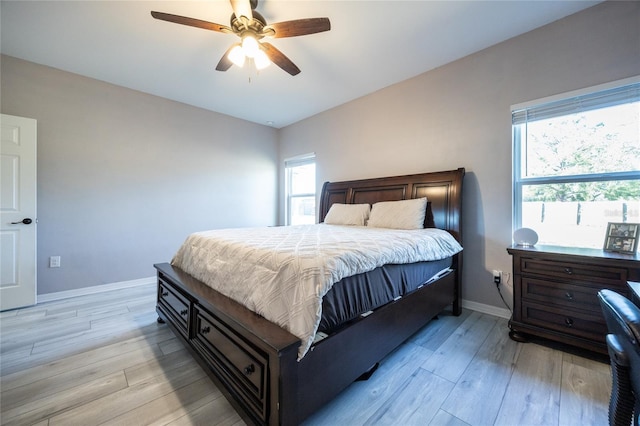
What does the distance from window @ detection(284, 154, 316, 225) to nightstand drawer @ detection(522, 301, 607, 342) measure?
10.7 feet

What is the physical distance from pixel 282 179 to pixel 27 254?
143 inches

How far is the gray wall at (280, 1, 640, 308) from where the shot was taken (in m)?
2.04

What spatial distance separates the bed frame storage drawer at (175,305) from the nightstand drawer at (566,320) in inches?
103

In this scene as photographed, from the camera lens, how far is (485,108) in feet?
8.54

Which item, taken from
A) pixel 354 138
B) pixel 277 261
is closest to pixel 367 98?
pixel 354 138

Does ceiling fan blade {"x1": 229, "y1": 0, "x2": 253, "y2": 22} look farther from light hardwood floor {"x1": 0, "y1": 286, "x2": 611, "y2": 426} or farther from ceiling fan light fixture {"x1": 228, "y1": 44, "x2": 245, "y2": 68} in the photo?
light hardwood floor {"x1": 0, "y1": 286, "x2": 611, "y2": 426}

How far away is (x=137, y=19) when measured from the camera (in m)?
2.21

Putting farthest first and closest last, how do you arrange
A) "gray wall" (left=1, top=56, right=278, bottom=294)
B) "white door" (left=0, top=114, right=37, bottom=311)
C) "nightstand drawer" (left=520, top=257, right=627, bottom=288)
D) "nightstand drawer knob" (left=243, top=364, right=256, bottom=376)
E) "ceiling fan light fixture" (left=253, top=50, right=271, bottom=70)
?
"gray wall" (left=1, top=56, right=278, bottom=294) < "white door" (left=0, top=114, right=37, bottom=311) < "ceiling fan light fixture" (left=253, top=50, right=271, bottom=70) < "nightstand drawer" (left=520, top=257, right=627, bottom=288) < "nightstand drawer knob" (left=243, top=364, right=256, bottom=376)

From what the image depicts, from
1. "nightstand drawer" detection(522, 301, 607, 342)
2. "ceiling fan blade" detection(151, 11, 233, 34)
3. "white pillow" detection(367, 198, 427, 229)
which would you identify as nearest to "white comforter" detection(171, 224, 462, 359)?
"white pillow" detection(367, 198, 427, 229)

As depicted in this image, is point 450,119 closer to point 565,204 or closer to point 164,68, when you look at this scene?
point 565,204

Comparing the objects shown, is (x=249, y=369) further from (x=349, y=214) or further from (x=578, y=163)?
(x=578, y=163)

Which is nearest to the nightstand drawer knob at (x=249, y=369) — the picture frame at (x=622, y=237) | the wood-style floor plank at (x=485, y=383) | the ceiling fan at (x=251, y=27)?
the wood-style floor plank at (x=485, y=383)

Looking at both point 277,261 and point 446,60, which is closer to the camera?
point 277,261

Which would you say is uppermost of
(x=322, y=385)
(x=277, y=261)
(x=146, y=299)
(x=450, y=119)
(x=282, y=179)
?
(x=450, y=119)
